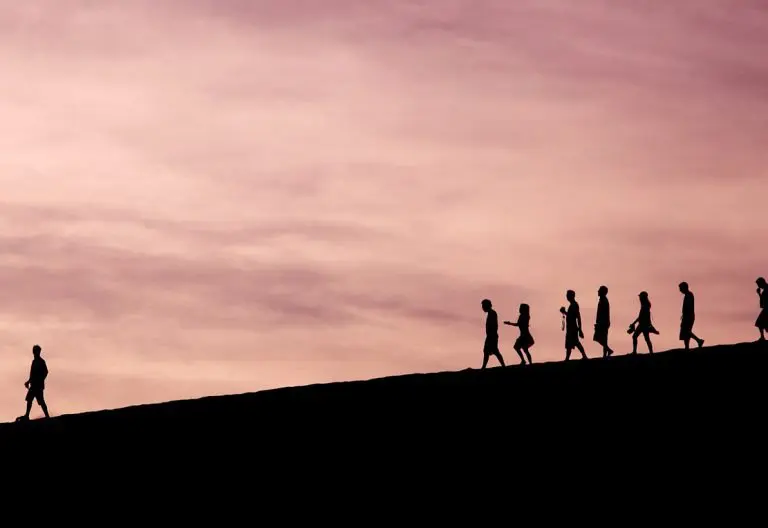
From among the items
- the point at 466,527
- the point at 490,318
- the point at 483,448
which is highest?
the point at 490,318

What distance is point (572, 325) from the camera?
32.4 m

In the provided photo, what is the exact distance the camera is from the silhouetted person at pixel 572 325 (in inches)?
1275

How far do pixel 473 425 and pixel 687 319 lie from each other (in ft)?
22.8

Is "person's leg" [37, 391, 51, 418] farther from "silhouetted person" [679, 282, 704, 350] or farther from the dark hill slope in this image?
"silhouetted person" [679, 282, 704, 350]

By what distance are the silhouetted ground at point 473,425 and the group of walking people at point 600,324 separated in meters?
0.44

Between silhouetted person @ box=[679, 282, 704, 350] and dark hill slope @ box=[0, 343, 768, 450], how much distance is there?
0.33 meters

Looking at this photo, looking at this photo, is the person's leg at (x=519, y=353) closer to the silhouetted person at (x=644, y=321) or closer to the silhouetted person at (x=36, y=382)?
the silhouetted person at (x=644, y=321)

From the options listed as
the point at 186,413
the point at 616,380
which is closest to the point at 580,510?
the point at 616,380

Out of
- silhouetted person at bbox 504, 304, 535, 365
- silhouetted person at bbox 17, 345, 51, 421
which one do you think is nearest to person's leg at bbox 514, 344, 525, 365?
silhouetted person at bbox 504, 304, 535, 365

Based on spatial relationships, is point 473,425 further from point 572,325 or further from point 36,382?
point 36,382

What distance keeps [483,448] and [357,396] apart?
6309mm

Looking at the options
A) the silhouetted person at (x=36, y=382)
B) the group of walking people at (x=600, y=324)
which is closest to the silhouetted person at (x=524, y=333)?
the group of walking people at (x=600, y=324)

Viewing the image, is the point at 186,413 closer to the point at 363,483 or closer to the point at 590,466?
the point at 363,483

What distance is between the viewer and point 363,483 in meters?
24.6
